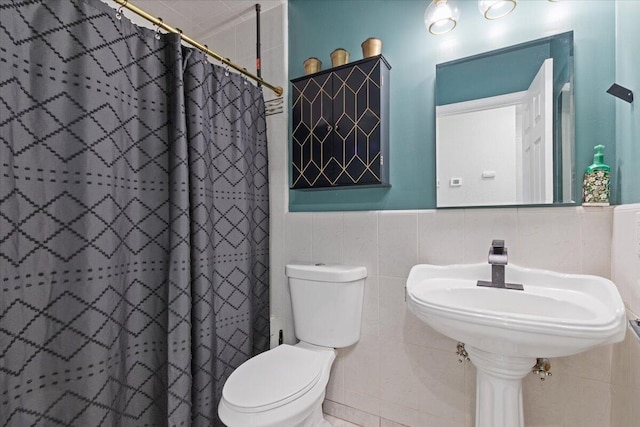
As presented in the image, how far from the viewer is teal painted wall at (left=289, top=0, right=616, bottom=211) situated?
109 centimetres

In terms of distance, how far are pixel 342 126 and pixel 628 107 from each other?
1.02m

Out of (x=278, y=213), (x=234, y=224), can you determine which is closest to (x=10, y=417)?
(x=234, y=224)

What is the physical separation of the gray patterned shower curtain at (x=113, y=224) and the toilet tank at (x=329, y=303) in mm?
292

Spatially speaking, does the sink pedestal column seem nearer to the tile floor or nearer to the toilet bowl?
the toilet bowl

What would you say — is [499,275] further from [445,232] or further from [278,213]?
[278,213]

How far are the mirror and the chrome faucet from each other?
0.22 m

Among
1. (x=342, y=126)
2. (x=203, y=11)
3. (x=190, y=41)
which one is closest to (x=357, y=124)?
(x=342, y=126)

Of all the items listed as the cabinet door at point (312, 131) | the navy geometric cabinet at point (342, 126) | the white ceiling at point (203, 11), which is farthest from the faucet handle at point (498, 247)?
the white ceiling at point (203, 11)

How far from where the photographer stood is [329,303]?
55.2 inches

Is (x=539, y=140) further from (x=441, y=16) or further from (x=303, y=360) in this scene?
(x=303, y=360)

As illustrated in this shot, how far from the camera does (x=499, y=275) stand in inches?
43.4

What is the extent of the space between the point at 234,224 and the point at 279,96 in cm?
80

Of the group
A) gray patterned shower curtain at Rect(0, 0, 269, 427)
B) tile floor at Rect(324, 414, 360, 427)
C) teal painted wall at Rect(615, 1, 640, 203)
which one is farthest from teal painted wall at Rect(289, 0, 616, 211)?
tile floor at Rect(324, 414, 360, 427)

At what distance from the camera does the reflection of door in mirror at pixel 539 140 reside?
3.77 ft
